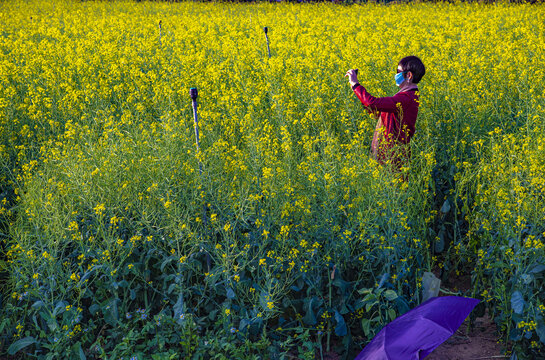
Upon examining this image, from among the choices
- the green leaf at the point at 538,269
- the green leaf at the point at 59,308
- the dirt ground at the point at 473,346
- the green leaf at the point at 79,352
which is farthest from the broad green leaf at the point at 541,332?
the green leaf at the point at 59,308

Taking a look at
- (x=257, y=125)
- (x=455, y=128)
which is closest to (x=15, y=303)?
(x=257, y=125)

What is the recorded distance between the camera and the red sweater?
4180 mm

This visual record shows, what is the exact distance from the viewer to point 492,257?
3279 mm

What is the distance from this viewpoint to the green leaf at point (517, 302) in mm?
2826

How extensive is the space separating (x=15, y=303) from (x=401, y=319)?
247 cm

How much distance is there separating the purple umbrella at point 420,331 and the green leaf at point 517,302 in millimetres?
524

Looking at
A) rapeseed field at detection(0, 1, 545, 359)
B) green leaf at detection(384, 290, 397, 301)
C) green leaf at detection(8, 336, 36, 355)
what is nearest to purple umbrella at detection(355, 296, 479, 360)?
green leaf at detection(384, 290, 397, 301)

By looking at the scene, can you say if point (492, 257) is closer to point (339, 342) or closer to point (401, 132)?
point (339, 342)

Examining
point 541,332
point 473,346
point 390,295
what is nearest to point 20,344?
point 390,295

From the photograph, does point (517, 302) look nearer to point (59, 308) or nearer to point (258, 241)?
point (258, 241)

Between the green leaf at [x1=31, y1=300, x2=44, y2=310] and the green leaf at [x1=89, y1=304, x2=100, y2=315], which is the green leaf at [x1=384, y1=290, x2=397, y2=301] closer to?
the green leaf at [x1=89, y1=304, x2=100, y2=315]

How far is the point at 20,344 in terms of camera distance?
2924mm

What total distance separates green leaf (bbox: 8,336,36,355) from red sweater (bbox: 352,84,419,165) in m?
2.85

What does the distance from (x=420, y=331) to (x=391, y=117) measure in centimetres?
247
